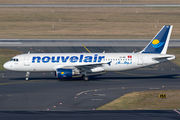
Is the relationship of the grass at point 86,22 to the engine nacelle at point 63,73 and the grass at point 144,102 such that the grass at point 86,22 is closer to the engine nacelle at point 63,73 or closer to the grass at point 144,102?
the engine nacelle at point 63,73

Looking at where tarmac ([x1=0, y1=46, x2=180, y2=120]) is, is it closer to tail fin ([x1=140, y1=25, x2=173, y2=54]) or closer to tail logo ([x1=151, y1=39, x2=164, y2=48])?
tail fin ([x1=140, y1=25, x2=173, y2=54])

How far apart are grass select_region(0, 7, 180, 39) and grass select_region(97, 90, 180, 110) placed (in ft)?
167

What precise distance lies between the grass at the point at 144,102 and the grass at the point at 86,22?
51034 mm

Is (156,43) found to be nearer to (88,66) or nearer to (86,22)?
(88,66)

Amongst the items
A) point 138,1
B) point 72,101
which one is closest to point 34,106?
point 72,101

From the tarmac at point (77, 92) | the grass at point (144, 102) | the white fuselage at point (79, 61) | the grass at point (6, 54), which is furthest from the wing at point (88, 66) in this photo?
the grass at point (6, 54)

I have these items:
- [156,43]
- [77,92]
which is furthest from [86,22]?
[77,92]

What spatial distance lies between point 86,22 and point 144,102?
249ft

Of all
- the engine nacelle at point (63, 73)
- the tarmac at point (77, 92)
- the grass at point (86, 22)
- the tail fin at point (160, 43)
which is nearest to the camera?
the tarmac at point (77, 92)

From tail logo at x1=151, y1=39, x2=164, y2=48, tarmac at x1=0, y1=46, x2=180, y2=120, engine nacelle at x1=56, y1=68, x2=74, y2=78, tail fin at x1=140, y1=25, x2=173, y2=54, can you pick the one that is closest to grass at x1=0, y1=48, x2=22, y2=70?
tarmac at x1=0, y1=46, x2=180, y2=120

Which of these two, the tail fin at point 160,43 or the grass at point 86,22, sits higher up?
→ the grass at point 86,22

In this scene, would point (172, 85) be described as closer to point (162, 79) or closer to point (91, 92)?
point (162, 79)

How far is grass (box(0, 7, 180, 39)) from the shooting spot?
8869cm

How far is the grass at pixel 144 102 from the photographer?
99.2 feet
